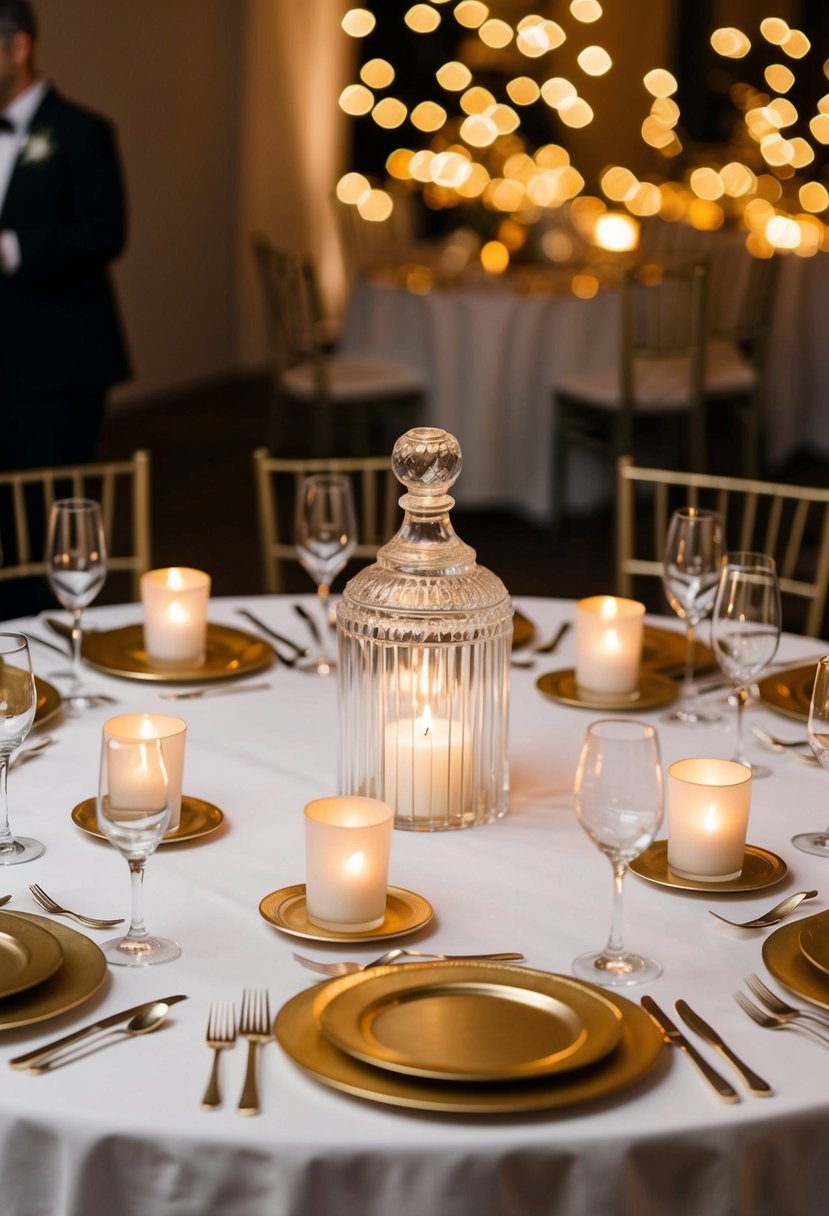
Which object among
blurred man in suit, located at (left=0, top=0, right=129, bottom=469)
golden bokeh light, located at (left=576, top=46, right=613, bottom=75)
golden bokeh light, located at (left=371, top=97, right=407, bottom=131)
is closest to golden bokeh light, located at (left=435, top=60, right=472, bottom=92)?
golden bokeh light, located at (left=371, top=97, right=407, bottom=131)

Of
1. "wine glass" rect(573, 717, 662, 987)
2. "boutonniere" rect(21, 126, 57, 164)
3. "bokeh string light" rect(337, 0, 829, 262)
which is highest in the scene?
"bokeh string light" rect(337, 0, 829, 262)

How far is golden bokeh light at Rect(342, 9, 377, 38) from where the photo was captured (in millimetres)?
8969

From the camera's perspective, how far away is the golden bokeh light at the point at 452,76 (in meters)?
9.39

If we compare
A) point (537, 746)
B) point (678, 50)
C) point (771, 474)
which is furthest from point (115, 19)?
point (537, 746)

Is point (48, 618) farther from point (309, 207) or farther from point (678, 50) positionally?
point (678, 50)

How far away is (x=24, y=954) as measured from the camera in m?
1.22

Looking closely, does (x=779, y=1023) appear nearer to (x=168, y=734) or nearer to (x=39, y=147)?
(x=168, y=734)

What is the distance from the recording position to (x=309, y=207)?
926cm

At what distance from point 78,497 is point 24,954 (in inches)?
54.7

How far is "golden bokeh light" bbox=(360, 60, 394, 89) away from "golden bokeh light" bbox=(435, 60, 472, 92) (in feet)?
1.01

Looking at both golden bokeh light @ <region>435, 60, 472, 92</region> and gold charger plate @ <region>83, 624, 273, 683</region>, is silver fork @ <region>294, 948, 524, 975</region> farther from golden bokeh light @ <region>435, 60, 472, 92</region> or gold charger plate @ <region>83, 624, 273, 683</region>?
golden bokeh light @ <region>435, 60, 472, 92</region>

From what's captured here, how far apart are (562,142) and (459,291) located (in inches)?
214

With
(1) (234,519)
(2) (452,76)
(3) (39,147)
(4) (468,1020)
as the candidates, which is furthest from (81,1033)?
(2) (452,76)

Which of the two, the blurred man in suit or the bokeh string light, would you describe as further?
the bokeh string light
